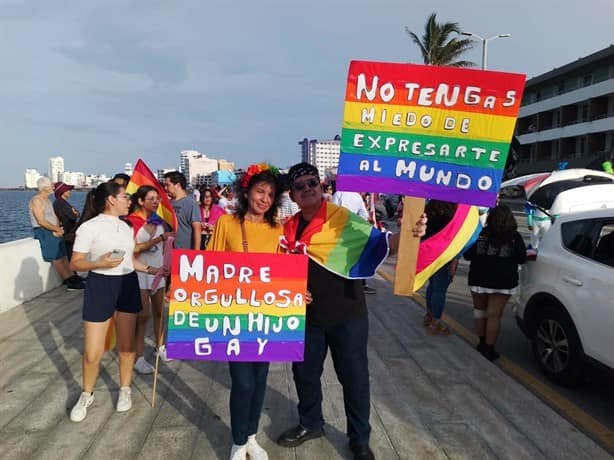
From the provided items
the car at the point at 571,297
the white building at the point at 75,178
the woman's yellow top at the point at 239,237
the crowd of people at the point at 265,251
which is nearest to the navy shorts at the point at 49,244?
the crowd of people at the point at 265,251

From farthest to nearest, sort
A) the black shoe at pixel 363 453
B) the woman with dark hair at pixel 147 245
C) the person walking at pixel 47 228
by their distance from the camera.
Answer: the person walking at pixel 47 228 → the woman with dark hair at pixel 147 245 → the black shoe at pixel 363 453

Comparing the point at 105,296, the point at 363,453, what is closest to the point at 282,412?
the point at 363,453

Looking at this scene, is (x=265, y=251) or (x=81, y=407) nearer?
(x=265, y=251)

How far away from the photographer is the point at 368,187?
8.80 ft

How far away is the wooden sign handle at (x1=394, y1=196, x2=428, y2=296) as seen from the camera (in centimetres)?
256

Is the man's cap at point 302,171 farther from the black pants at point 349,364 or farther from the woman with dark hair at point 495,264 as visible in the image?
the woman with dark hair at point 495,264

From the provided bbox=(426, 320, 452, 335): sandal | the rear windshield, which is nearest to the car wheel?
bbox=(426, 320, 452, 335): sandal

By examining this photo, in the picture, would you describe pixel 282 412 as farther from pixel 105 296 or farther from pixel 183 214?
pixel 183 214

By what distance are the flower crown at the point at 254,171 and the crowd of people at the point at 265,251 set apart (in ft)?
0.04

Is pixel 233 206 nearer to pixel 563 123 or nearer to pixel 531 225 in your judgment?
pixel 531 225

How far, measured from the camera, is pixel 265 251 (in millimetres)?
2781

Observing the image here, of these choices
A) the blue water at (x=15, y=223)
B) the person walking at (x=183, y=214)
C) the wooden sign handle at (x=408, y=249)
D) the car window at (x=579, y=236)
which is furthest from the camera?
the blue water at (x=15, y=223)

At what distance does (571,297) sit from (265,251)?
9.36 feet

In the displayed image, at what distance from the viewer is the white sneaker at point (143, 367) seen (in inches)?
166
